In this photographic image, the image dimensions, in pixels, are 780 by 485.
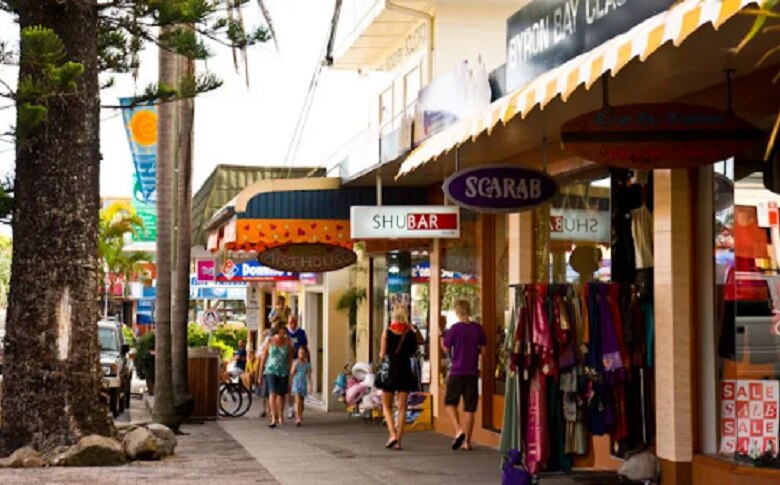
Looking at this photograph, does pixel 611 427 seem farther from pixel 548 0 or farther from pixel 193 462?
pixel 193 462

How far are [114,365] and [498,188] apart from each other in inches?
625

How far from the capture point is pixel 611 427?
438 inches

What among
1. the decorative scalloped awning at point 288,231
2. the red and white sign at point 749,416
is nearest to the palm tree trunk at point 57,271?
the red and white sign at point 749,416

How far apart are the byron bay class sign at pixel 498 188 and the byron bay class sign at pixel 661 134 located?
2503mm

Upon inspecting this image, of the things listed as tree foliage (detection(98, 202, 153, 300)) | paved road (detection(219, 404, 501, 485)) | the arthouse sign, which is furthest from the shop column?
tree foliage (detection(98, 202, 153, 300))

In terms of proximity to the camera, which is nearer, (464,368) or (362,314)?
(464,368)

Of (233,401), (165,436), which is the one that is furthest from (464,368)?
(233,401)

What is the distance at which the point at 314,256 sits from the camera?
22359mm

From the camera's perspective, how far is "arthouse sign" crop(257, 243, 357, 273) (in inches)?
878

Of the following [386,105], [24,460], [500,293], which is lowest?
[24,460]

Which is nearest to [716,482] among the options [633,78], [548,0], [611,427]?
[611,427]

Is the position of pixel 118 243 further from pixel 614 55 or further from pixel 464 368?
pixel 614 55

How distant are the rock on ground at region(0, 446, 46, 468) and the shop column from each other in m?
6.12

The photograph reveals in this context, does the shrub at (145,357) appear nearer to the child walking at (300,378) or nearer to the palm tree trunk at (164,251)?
the palm tree trunk at (164,251)
